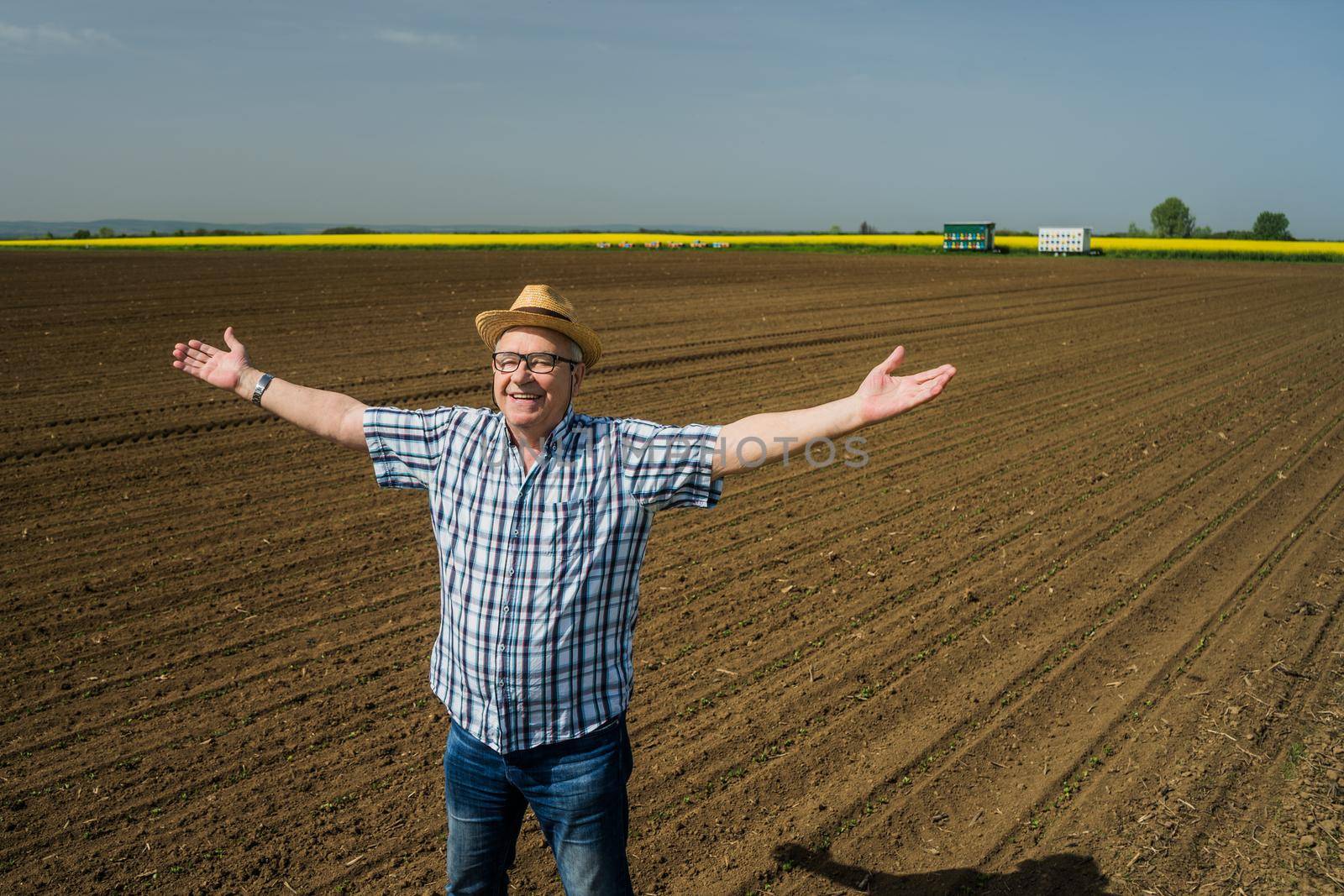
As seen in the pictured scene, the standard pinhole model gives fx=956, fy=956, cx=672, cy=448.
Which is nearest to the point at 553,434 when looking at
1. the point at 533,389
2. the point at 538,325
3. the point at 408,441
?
the point at 533,389

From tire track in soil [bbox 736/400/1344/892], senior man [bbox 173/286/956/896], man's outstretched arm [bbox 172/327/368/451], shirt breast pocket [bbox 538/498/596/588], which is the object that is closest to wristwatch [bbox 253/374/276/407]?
man's outstretched arm [bbox 172/327/368/451]

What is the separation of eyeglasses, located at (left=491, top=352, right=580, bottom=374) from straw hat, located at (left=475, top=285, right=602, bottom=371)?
7 centimetres

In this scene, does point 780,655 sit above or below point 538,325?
below

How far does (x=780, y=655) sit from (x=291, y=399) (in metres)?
3.45

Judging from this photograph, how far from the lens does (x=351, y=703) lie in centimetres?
486

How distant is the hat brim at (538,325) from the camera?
7.91 feet

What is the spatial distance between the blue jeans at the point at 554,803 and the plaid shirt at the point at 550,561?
2.3 inches

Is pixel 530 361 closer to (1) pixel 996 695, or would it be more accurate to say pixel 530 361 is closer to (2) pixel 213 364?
(2) pixel 213 364

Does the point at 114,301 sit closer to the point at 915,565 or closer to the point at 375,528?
the point at 375,528

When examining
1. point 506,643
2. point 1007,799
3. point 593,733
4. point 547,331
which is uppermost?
point 547,331

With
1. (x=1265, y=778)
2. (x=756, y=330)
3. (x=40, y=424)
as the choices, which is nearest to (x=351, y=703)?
(x=1265, y=778)

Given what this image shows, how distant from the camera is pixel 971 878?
370 cm

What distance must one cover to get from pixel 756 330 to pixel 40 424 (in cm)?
1202

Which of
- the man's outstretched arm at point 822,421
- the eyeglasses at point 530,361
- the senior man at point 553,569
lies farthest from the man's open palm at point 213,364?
the man's outstretched arm at point 822,421
